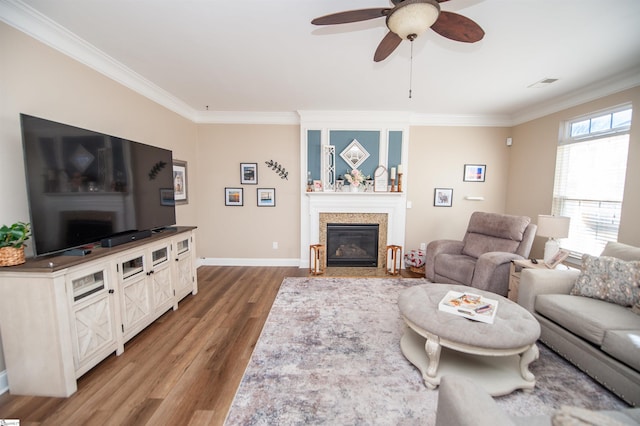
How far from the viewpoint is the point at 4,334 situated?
5.15 ft

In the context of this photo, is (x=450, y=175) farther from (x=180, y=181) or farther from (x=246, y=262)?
(x=180, y=181)

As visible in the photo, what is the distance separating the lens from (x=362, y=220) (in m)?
4.20

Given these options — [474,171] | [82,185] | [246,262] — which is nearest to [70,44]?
[82,185]

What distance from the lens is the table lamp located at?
8.38 feet

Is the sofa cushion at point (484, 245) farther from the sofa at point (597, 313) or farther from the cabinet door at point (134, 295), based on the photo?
the cabinet door at point (134, 295)

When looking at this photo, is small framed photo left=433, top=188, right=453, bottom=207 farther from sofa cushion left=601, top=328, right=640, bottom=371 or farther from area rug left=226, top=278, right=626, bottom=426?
sofa cushion left=601, top=328, right=640, bottom=371

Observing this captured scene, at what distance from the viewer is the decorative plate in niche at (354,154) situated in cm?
411

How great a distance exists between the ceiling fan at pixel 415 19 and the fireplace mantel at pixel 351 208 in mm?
2651

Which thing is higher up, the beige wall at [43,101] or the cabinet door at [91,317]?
the beige wall at [43,101]

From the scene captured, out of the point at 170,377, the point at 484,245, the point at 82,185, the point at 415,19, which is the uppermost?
the point at 415,19

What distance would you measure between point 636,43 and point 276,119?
4.06m

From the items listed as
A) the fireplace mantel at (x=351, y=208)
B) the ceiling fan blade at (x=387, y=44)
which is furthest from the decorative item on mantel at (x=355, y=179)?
the ceiling fan blade at (x=387, y=44)

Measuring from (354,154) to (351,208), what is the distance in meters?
0.93

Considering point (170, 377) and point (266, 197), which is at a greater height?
point (266, 197)
